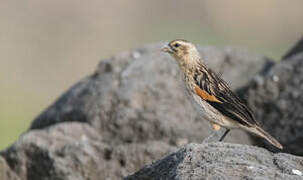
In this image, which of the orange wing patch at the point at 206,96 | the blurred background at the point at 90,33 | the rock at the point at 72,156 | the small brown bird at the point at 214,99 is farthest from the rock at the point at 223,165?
the blurred background at the point at 90,33

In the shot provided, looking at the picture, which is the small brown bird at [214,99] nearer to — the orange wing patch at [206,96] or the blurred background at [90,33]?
the orange wing patch at [206,96]

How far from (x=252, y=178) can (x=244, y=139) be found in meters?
4.77

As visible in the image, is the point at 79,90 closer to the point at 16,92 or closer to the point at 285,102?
the point at 285,102

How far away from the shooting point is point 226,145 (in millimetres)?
7488

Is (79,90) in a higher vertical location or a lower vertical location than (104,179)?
higher

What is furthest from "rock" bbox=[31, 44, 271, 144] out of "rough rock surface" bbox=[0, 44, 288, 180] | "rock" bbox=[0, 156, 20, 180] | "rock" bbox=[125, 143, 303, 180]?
"rock" bbox=[125, 143, 303, 180]

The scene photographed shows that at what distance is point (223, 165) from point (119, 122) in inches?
171

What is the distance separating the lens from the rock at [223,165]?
687 centimetres

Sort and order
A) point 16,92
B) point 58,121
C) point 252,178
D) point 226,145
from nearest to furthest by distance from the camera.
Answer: point 252,178, point 226,145, point 58,121, point 16,92

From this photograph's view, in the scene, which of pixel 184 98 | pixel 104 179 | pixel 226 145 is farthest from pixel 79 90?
pixel 226 145

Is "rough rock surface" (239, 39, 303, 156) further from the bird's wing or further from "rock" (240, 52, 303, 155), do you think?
the bird's wing

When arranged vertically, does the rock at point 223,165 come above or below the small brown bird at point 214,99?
below

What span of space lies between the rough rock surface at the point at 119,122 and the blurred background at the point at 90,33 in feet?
29.4

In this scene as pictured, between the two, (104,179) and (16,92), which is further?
(16,92)
